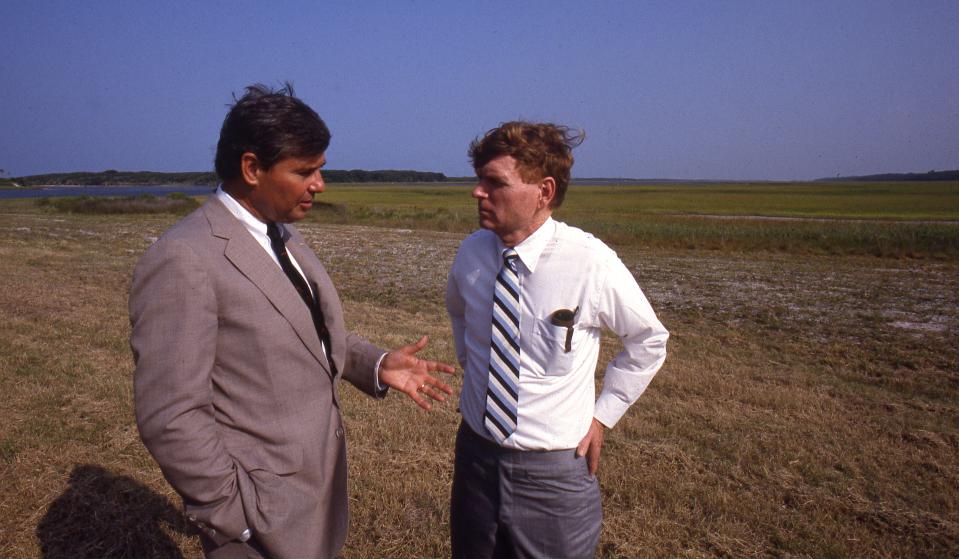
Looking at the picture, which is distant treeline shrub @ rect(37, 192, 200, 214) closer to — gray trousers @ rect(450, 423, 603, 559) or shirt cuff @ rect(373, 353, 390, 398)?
shirt cuff @ rect(373, 353, 390, 398)

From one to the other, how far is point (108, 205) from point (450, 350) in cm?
4474

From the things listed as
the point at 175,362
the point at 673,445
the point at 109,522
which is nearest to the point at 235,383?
the point at 175,362

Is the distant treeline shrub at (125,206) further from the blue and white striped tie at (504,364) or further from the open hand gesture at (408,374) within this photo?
the blue and white striped tie at (504,364)

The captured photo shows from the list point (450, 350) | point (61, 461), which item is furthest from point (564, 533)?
point (450, 350)

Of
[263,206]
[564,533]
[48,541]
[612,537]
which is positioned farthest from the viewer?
[612,537]

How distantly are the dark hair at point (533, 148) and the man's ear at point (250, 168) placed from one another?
86 cm

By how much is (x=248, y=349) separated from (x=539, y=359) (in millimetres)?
1046

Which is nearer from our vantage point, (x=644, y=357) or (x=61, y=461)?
(x=644, y=357)

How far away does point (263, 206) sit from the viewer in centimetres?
197

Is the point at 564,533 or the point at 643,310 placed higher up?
the point at 643,310

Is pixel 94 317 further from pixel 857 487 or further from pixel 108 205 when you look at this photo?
pixel 108 205

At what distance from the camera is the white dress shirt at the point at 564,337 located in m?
2.21

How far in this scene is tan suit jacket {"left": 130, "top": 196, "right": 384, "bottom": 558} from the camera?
166 centimetres

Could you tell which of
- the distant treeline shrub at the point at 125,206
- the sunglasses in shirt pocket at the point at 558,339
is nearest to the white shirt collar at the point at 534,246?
the sunglasses in shirt pocket at the point at 558,339
